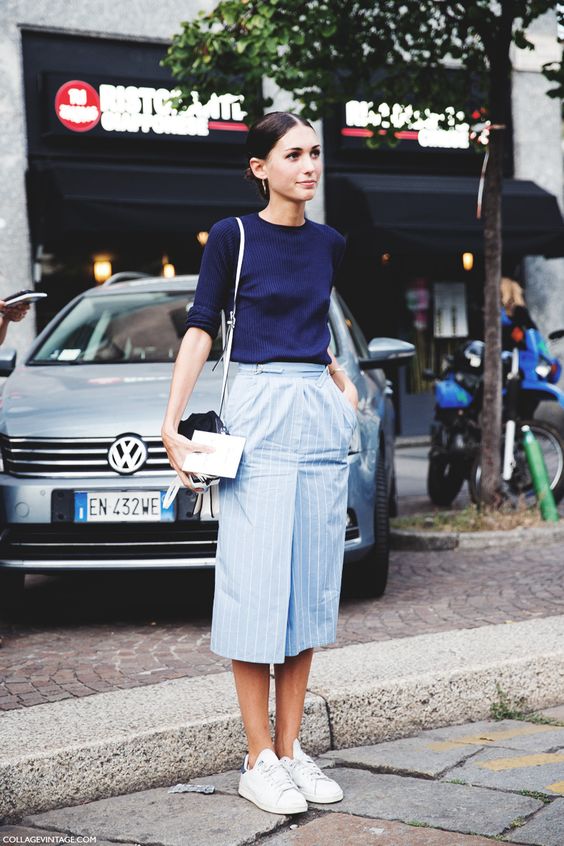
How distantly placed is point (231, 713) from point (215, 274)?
1.33 m

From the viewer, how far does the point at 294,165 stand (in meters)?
3.19

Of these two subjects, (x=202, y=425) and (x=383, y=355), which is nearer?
(x=202, y=425)

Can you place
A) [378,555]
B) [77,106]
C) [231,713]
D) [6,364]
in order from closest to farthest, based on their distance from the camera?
[231,713] → [378,555] → [6,364] → [77,106]

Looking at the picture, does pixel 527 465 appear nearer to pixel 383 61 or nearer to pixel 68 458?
pixel 383 61

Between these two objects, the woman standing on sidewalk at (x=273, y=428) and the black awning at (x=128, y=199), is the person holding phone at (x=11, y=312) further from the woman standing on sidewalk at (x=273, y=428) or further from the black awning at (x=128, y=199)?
the black awning at (x=128, y=199)

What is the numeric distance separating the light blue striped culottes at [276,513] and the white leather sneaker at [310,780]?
1.07 feet

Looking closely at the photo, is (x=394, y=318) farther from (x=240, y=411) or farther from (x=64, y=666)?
(x=240, y=411)

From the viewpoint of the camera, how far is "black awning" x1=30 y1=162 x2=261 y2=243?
12039 mm

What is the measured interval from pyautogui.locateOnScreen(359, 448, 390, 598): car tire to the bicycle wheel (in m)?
2.25

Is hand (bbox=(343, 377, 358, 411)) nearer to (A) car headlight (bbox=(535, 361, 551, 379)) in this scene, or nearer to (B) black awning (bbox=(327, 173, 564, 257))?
(A) car headlight (bbox=(535, 361, 551, 379))

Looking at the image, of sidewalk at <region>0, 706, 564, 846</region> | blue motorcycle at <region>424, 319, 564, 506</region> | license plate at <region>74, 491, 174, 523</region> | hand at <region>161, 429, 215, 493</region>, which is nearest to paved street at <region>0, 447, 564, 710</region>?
license plate at <region>74, 491, 174, 523</region>

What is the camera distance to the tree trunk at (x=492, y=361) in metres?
7.65

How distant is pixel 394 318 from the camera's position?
49.2 ft

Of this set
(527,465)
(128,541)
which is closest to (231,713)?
(128,541)
